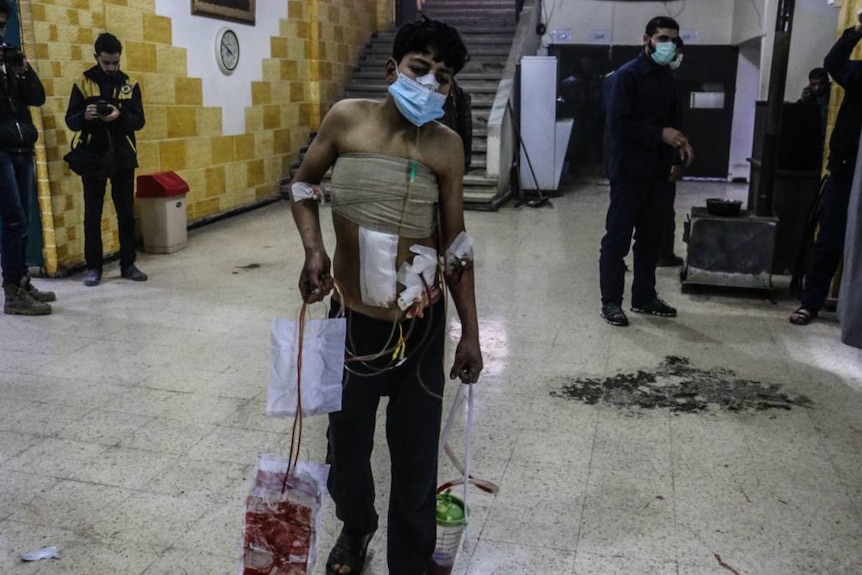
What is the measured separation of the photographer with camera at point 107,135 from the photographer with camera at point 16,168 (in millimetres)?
478

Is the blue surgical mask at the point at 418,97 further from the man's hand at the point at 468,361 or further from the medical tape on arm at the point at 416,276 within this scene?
the man's hand at the point at 468,361

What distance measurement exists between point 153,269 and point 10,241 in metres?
1.21

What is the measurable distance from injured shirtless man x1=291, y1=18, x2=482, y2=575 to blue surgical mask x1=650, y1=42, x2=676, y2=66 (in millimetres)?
2662

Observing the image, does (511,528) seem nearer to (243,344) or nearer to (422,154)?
(422,154)

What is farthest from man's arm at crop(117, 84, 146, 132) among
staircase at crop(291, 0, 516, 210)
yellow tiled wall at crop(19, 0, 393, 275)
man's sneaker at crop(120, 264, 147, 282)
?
staircase at crop(291, 0, 516, 210)

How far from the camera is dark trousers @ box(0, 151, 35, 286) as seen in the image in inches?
177

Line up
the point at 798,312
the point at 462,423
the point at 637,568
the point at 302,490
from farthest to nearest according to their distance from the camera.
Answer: the point at 798,312 → the point at 462,423 → the point at 637,568 → the point at 302,490

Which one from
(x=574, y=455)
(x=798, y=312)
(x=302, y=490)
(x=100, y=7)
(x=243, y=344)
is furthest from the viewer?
(x=100, y=7)

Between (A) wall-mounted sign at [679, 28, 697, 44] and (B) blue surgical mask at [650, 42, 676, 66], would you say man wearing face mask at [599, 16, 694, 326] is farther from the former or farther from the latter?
(A) wall-mounted sign at [679, 28, 697, 44]

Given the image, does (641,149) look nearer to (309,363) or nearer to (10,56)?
(309,363)

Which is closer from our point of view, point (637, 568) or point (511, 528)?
point (637, 568)

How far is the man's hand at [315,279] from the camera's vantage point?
6.24ft

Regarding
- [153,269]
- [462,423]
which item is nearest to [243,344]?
[462,423]

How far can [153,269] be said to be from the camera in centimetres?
571
